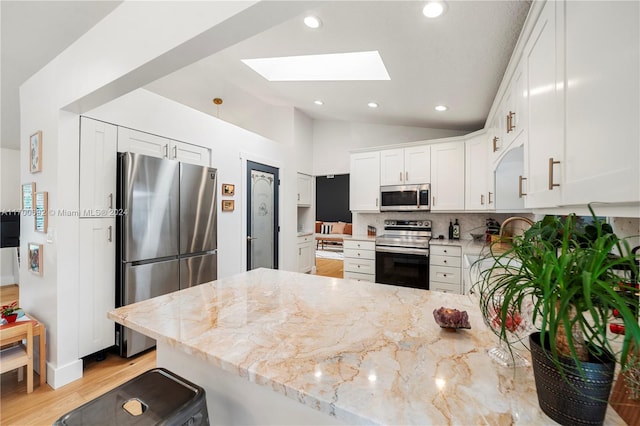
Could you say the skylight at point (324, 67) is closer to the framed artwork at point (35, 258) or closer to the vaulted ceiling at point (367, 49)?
the vaulted ceiling at point (367, 49)

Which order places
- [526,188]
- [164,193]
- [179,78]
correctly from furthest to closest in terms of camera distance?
[179,78], [164,193], [526,188]

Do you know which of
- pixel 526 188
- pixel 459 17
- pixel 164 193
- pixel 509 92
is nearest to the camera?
pixel 526 188

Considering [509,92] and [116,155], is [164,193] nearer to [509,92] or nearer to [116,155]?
[116,155]

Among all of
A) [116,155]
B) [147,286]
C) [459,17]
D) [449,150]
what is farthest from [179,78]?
[449,150]

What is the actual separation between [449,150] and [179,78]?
3.79m

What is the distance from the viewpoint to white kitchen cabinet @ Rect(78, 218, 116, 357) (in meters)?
2.23

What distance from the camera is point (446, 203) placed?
384cm

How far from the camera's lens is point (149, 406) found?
960mm

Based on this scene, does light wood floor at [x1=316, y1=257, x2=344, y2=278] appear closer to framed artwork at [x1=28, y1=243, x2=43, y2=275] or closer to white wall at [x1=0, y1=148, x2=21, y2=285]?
framed artwork at [x1=28, y1=243, x2=43, y2=275]

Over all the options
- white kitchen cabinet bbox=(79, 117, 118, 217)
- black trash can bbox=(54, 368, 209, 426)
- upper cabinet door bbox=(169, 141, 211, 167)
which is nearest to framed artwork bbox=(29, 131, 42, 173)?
white kitchen cabinet bbox=(79, 117, 118, 217)

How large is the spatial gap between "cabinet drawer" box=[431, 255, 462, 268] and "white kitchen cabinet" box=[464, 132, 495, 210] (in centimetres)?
72

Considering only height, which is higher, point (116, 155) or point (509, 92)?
point (509, 92)

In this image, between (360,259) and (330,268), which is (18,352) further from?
(330,268)

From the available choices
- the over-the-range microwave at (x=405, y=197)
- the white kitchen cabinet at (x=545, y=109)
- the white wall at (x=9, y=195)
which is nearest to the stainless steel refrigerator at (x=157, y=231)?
the over-the-range microwave at (x=405, y=197)
